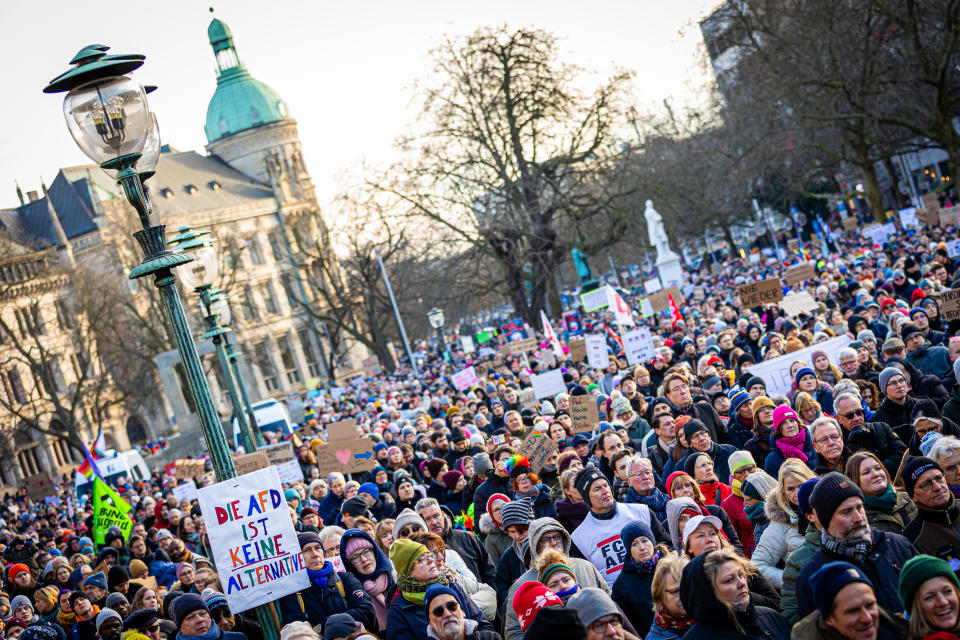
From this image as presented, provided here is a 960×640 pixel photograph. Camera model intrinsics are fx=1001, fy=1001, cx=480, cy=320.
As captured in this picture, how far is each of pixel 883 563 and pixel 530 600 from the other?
1688 mm

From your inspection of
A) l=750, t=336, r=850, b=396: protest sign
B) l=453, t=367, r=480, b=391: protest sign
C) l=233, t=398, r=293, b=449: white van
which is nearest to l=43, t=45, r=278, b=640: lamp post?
l=750, t=336, r=850, b=396: protest sign

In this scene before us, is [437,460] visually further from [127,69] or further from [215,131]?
[215,131]

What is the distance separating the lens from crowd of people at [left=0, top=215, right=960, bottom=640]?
15.1 ft

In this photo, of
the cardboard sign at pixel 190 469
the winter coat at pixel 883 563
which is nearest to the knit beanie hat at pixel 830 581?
the winter coat at pixel 883 563

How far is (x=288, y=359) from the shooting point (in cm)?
8319

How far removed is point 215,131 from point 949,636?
293ft

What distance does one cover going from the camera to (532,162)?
1289 inches

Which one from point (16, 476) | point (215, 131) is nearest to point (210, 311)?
point (16, 476)

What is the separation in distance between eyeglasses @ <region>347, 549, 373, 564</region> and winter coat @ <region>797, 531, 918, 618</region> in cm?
303

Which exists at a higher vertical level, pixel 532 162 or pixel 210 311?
pixel 532 162

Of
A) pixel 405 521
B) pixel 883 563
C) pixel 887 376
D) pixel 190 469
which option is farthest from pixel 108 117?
pixel 190 469

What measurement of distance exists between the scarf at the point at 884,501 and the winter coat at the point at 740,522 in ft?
3.77

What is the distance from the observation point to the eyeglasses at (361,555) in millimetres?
6734

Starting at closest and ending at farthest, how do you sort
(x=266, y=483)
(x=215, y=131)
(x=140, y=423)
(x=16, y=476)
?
(x=266, y=483) → (x=16, y=476) → (x=140, y=423) → (x=215, y=131)
